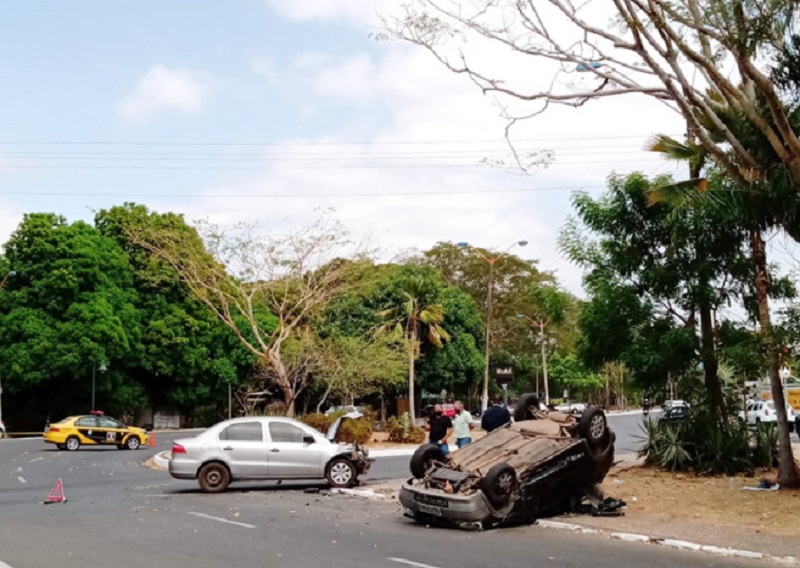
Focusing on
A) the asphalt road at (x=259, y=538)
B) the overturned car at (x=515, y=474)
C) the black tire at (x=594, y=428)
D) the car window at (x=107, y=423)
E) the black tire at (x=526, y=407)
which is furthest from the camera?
the car window at (x=107, y=423)

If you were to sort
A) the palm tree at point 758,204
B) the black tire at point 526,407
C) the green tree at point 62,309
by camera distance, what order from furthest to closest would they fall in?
1. the green tree at point 62,309
2. the black tire at point 526,407
3. the palm tree at point 758,204

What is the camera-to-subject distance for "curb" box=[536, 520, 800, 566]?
10.5 meters

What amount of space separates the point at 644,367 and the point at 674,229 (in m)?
3.27

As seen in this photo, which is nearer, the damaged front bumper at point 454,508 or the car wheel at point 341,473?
the damaged front bumper at point 454,508

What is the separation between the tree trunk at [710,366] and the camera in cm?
2003

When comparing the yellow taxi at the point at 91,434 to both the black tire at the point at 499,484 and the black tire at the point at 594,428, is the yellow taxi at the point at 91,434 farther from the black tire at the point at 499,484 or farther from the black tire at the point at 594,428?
the black tire at the point at 499,484

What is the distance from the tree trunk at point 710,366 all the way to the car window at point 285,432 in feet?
29.6

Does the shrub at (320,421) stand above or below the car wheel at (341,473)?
above

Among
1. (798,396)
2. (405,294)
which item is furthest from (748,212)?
(405,294)

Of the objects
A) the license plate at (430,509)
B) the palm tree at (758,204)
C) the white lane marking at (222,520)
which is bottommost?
the white lane marking at (222,520)

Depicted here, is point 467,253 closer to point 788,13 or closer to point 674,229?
point 674,229

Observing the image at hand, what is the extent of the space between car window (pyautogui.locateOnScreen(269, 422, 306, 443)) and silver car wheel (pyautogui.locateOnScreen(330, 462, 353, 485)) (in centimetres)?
95

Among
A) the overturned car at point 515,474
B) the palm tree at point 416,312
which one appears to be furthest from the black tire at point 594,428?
the palm tree at point 416,312

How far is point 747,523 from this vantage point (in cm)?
1333
